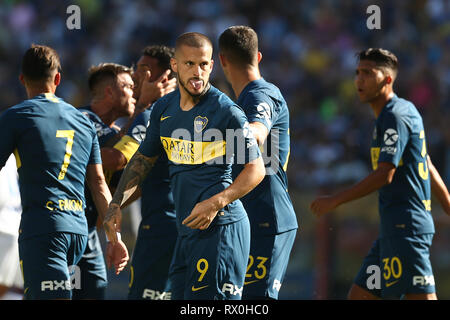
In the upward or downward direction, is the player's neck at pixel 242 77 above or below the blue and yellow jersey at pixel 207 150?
above

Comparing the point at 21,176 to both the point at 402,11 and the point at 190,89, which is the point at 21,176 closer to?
the point at 190,89

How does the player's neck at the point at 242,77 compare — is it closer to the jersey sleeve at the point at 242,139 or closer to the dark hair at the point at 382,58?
A: the jersey sleeve at the point at 242,139

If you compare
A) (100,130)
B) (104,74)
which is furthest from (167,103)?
(104,74)

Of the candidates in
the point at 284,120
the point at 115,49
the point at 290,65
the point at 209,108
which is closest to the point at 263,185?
the point at 284,120

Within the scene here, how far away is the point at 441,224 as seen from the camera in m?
10.4

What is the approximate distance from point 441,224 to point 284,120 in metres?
5.31

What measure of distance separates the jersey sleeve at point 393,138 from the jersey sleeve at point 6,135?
3.19 m

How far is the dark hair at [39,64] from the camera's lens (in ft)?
17.9

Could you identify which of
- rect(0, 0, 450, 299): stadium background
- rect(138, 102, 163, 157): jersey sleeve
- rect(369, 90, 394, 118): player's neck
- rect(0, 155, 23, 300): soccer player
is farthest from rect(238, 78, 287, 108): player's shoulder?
rect(0, 0, 450, 299): stadium background

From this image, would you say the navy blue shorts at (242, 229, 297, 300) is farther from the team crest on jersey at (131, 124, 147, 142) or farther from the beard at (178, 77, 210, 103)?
the team crest on jersey at (131, 124, 147, 142)

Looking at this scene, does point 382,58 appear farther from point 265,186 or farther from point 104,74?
point 104,74

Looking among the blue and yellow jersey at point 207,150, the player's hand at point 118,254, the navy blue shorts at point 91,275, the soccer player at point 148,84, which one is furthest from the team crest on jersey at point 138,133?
the blue and yellow jersey at point 207,150

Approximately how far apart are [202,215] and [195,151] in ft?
1.69

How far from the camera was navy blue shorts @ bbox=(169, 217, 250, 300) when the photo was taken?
4688mm
